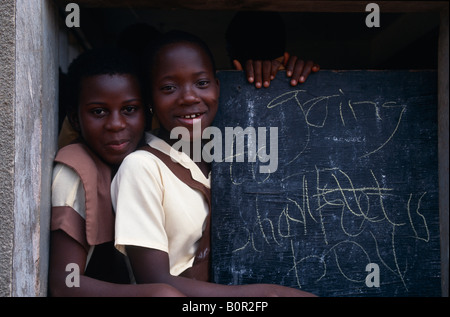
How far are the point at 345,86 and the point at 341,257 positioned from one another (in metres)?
0.83

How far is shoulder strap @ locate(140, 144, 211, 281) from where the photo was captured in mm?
2250

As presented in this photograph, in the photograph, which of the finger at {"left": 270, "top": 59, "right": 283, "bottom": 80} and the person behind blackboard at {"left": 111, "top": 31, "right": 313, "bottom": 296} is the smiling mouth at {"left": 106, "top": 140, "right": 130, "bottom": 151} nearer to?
the person behind blackboard at {"left": 111, "top": 31, "right": 313, "bottom": 296}

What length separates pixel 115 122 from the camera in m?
2.24

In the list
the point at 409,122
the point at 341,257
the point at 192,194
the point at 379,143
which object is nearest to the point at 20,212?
the point at 192,194

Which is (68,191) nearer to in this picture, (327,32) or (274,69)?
(274,69)

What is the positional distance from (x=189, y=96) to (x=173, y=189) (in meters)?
0.41

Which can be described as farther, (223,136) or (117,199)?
(223,136)

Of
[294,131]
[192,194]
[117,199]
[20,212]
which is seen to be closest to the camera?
[20,212]

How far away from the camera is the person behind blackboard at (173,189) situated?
201 cm

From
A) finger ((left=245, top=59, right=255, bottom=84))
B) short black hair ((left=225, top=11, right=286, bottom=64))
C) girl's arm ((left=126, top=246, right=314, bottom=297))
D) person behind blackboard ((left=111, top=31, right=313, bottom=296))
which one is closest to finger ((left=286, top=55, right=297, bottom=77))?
finger ((left=245, top=59, right=255, bottom=84))

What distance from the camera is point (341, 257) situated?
94.3 inches

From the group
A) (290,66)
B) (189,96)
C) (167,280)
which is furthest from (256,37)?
(167,280)
